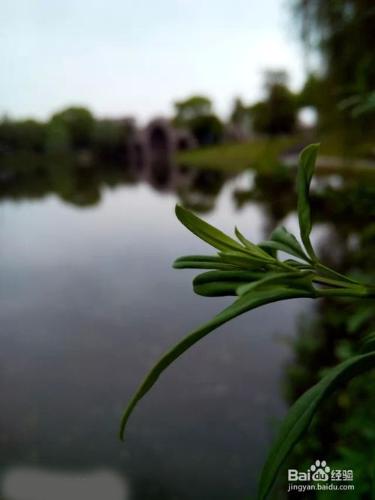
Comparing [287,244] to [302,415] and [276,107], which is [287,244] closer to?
[302,415]

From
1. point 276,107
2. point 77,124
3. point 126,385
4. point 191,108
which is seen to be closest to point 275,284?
point 126,385

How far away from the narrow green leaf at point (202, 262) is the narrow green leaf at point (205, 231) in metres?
0.01

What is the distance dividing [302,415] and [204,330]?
0.13 metres

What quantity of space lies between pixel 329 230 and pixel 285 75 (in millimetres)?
6716

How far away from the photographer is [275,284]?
38 cm

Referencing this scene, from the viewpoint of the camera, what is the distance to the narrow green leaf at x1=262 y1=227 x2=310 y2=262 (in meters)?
0.43

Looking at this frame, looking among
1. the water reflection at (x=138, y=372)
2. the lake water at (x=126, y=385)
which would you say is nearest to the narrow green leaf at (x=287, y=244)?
the water reflection at (x=138, y=372)

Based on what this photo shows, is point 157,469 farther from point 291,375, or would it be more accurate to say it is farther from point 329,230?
point 329,230

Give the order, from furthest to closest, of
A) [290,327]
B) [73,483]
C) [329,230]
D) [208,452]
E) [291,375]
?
[329,230], [290,327], [291,375], [208,452], [73,483]

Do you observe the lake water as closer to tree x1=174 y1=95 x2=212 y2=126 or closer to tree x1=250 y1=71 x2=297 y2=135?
tree x1=250 y1=71 x2=297 y2=135

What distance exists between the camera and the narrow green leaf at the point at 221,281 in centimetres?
40

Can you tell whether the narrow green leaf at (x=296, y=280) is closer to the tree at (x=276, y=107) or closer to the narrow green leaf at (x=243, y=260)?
the narrow green leaf at (x=243, y=260)

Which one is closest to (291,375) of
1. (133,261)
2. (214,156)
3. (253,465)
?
(253,465)

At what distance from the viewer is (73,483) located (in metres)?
3.28
